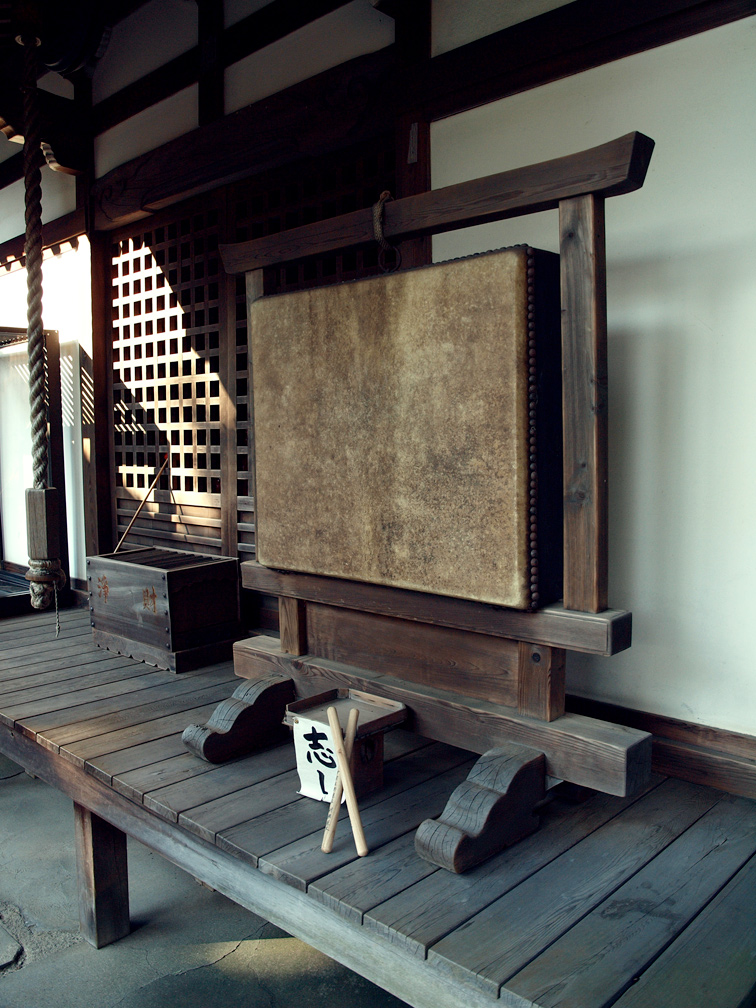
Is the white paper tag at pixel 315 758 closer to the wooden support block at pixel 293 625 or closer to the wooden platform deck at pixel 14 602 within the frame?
the wooden support block at pixel 293 625

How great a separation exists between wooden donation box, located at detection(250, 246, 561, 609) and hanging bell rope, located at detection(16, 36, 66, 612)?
0.81 meters

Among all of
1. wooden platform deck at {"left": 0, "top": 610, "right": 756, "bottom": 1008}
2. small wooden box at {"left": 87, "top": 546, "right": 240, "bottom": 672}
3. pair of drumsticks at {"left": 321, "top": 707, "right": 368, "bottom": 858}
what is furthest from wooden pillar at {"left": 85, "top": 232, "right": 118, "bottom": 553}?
pair of drumsticks at {"left": 321, "top": 707, "right": 368, "bottom": 858}

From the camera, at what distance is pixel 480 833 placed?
212 centimetres

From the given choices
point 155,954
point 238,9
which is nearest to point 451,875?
point 155,954

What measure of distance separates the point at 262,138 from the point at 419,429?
2245 mm

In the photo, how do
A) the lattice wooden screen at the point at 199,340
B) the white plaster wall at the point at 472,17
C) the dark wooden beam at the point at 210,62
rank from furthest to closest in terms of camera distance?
the dark wooden beam at the point at 210,62, the lattice wooden screen at the point at 199,340, the white plaster wall at the point at 472,17

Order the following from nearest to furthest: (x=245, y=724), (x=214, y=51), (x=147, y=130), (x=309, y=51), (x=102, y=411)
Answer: (x=245, y=724), (x=309, y=51), (x=214, y=51), (x=147, y=130), (x=102, y=411)

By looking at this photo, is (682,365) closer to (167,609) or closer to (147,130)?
(167,609)

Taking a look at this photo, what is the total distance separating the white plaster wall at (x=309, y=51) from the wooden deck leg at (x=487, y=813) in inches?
118

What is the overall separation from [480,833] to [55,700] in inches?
88.1

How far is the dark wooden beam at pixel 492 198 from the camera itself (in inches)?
83.3

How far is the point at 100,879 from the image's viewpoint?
309 centimetres

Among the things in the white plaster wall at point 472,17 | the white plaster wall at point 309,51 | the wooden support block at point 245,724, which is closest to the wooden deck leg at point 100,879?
the wooden support block at point 245,724

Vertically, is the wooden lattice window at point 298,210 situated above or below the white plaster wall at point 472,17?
below
